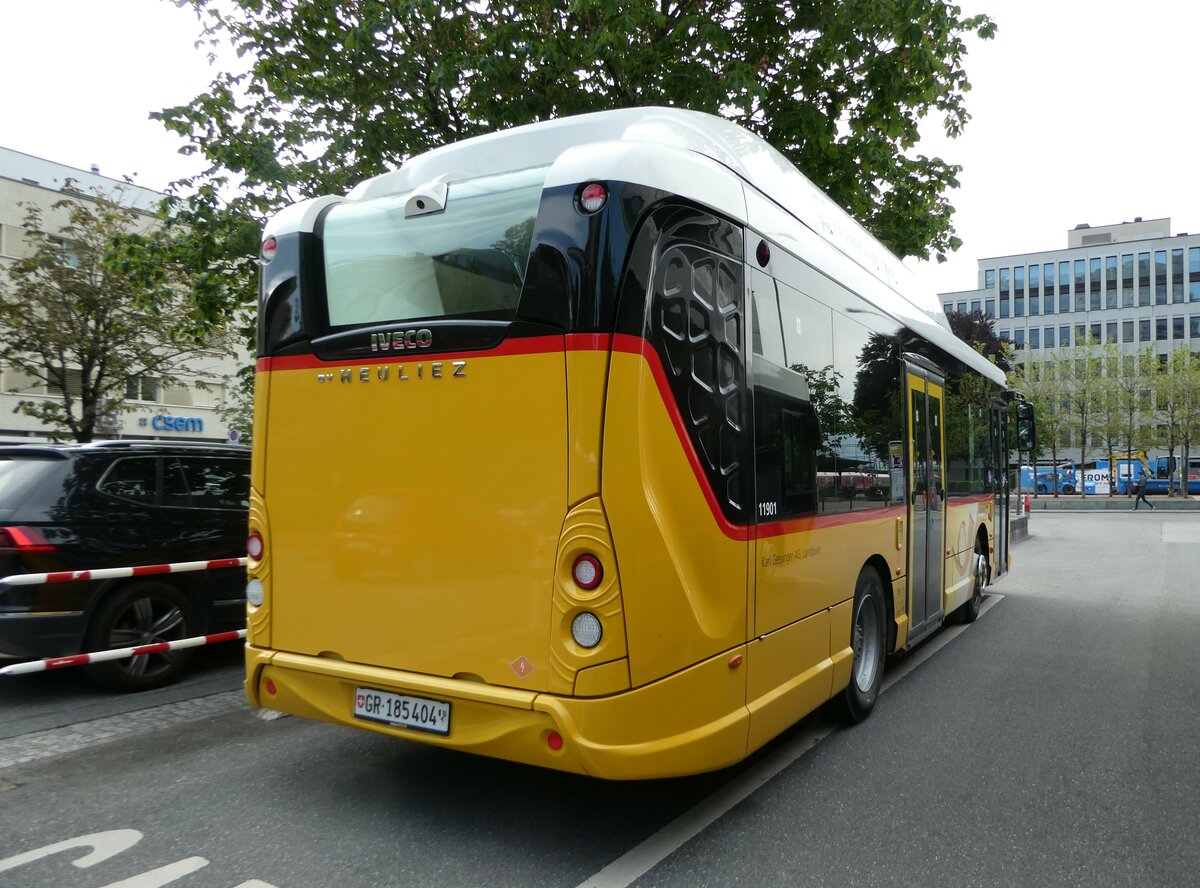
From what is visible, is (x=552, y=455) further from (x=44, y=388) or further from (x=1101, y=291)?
(x=1101, y=291)

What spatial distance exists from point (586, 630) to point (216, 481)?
4.99 meters

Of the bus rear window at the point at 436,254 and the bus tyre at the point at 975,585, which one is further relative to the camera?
the bus tyre at the point at 975,585

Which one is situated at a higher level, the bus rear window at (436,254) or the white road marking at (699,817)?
the bus rear window at (436,254)

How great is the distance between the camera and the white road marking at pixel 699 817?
3.58m

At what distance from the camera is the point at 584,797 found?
4410 mm

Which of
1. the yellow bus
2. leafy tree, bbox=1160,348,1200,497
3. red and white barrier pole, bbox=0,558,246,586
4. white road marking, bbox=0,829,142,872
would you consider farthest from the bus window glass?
leafy tree, bbox=1160,348,1200,497

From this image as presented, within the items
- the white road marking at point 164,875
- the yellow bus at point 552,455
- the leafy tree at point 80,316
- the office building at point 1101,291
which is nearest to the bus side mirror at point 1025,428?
the yellow bus at point 552,455

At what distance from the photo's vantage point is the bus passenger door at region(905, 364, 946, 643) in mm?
6988

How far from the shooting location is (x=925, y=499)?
731cm

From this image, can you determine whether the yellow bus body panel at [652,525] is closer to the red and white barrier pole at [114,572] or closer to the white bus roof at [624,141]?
the white bus roof at [624,141]

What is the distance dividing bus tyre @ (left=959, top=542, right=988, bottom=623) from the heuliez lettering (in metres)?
7.35

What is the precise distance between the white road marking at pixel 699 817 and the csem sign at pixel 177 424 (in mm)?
38297

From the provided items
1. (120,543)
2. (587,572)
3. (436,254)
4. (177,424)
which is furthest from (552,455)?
(177,424)

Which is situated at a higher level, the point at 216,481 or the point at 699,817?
the point at 216,481
